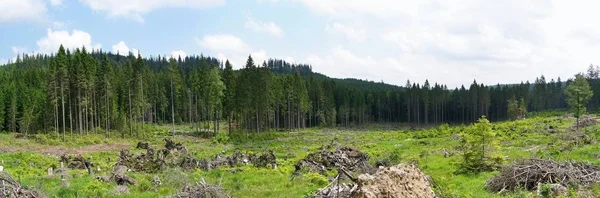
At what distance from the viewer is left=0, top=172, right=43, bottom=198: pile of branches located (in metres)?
12.2

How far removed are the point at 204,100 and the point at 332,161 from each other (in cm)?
5676

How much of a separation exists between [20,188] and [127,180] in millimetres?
7009

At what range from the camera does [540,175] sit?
16656 mm

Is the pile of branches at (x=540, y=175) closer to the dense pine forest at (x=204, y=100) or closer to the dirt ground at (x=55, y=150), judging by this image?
the dirt ground at (x=55, y=150)

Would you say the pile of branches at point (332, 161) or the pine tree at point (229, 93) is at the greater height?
the pine tree at point (229, 93)

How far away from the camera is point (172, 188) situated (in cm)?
1791

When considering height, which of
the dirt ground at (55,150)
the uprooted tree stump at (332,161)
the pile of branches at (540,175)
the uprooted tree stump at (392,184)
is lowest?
the dirt ground at (55,150)

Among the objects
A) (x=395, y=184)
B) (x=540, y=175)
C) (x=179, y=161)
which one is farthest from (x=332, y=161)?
(x=395, y=184)

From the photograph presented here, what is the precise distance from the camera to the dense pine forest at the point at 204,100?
217ft

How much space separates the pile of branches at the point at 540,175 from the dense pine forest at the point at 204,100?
54.7 m

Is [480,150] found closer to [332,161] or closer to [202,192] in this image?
[332,161]

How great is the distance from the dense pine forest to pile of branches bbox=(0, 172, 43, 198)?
4903 cm

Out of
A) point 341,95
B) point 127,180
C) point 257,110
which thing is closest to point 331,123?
A: point 341,95

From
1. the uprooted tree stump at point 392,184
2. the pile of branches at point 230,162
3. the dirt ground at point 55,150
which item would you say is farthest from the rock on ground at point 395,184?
the dirt ground at point 55,150
